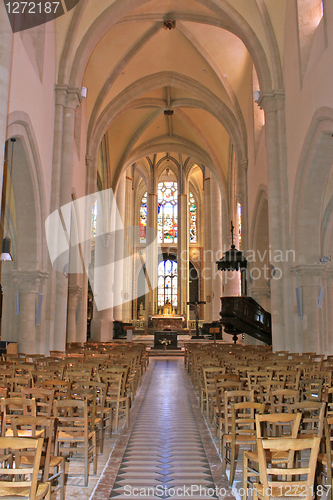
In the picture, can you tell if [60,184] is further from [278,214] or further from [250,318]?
[250,318]

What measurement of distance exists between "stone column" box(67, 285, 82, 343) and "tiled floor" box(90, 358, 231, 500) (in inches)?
349

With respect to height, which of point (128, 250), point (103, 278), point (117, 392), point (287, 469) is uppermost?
point (128, 250)

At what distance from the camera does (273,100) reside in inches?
553

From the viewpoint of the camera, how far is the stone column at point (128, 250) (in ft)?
115

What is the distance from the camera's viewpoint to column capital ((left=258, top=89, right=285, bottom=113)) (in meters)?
13.9

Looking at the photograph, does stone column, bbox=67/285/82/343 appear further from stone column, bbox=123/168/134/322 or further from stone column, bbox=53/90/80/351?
stone column, bbox=123/168/134/322

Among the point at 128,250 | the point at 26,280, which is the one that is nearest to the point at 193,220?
the point at 128,250

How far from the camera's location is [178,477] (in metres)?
4.47

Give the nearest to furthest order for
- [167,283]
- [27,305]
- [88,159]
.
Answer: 1. [27,305]
2. [88,159]
3. [167,283]

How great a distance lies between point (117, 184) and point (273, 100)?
1399 cm

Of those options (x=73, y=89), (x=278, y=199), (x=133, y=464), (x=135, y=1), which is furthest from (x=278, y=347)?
(x=135, y=1)

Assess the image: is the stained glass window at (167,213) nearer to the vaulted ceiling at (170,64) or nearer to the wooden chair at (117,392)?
the vaulted ceiling at (170,64)

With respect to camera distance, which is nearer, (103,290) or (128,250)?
(103,290)

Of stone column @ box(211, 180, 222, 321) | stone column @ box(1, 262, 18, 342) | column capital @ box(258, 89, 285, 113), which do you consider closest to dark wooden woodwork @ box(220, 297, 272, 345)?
column capital @ box(258, 89, 285, 113)
